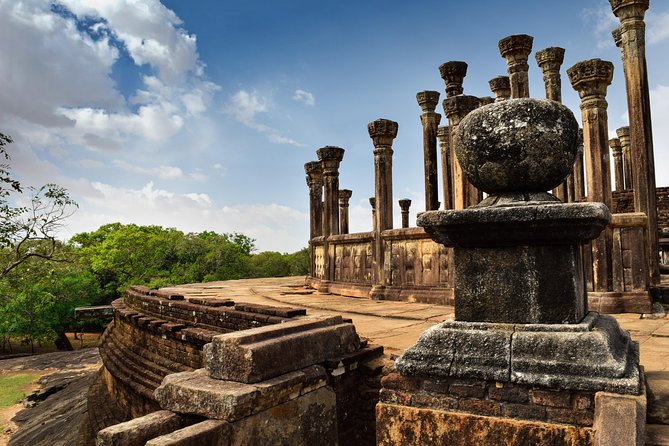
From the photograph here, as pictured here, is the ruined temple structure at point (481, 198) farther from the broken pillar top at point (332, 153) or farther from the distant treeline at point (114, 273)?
the distant treeline at point (114, 273)

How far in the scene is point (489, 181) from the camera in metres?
2.76

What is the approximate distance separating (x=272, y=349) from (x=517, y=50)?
8900 mm

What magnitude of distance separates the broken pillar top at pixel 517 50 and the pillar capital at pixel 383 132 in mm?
2738

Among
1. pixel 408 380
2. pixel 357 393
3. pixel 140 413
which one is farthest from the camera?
pixel 140 413

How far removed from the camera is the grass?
662 inches

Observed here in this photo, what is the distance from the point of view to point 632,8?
7832 mm

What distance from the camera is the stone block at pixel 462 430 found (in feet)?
7.57

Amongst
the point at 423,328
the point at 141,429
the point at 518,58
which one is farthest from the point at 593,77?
the point at 141,429

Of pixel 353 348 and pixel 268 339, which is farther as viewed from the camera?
pixel 353 348

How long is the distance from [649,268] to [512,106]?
5159 mm

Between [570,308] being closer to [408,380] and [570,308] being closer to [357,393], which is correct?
[408,380]

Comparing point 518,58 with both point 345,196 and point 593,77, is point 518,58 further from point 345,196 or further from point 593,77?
point 345,196

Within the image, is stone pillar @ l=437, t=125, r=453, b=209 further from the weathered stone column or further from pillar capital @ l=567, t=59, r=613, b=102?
pillar capital @ l=567, t=59, r=613, b=102

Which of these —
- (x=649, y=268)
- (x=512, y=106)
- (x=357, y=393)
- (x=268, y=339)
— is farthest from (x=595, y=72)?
(x=268, y=339)
